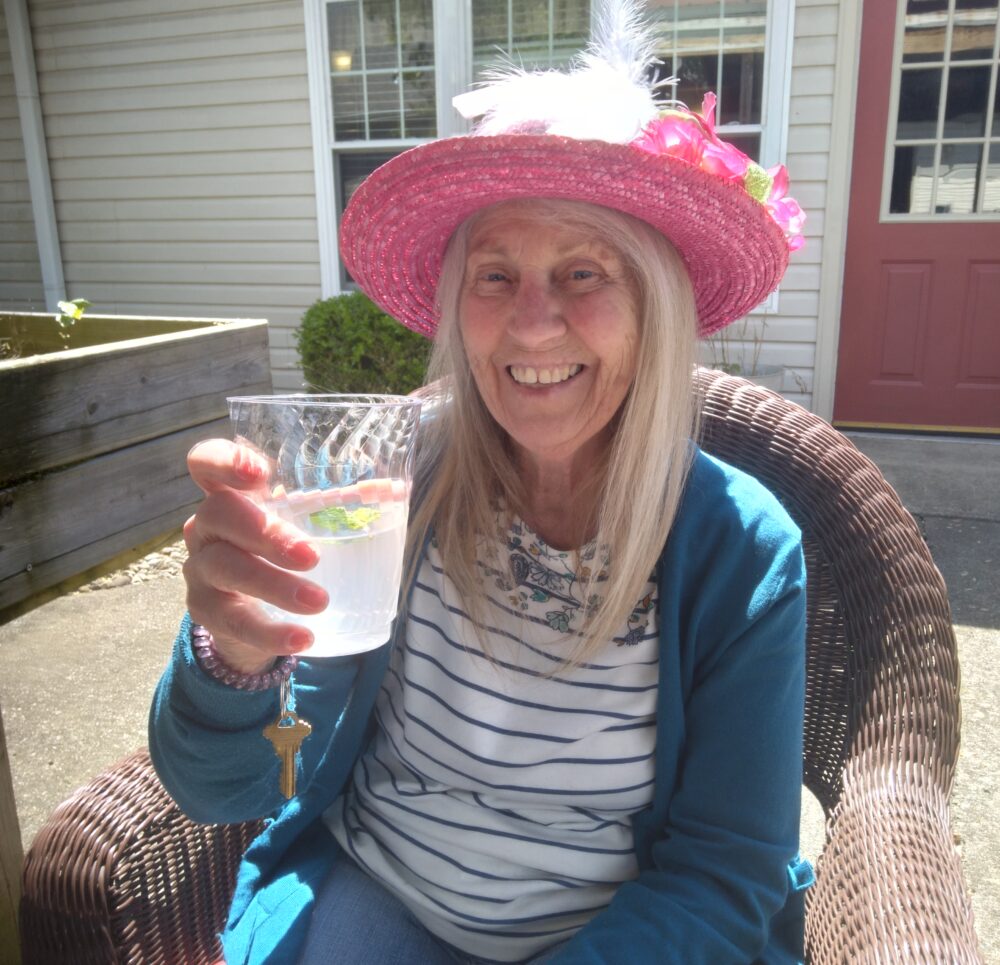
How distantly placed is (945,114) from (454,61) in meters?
2.90

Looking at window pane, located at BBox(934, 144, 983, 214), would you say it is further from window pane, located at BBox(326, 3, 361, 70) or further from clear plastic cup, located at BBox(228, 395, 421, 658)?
clear plastic cup, located at BBox(228, 395, 421, 658)

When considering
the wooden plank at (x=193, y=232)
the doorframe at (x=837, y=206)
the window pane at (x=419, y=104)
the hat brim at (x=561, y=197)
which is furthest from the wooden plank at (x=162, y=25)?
the hat brim at (x=561, y=197)

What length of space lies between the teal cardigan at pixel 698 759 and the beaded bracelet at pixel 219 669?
1 centimetres

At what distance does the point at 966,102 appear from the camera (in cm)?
511

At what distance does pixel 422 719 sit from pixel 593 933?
1.25 ft

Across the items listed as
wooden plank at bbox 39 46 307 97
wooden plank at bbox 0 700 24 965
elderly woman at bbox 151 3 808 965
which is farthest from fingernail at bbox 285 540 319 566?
wooden plank at bbox 39 46 307 97

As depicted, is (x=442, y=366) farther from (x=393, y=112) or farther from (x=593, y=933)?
(x=393, y=112)

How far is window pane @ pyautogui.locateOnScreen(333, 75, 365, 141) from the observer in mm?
6055

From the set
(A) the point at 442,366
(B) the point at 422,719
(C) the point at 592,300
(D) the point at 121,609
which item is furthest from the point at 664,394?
(D) the point at 121,609

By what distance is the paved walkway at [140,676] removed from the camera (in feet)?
8.15

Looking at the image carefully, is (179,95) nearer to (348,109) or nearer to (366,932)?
(348,109)

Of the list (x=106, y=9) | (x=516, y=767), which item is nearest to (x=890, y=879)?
(x=516, y=767)

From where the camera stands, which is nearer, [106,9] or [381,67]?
[381,67]

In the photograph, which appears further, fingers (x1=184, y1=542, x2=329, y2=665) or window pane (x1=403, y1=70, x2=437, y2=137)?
window pane (x1=403, y1=70, x2=437, y2=137)
